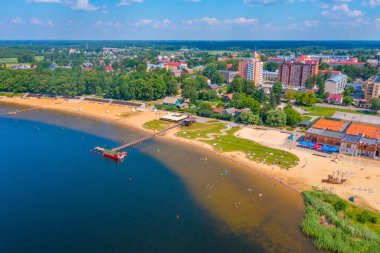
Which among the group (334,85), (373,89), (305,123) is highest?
(373,89)

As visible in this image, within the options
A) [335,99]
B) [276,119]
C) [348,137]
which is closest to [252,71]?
[335,99]

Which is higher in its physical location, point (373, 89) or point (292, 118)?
point (373, 89)

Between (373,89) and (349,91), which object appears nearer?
(373,89)

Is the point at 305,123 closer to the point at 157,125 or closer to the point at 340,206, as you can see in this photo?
the point at 340,206

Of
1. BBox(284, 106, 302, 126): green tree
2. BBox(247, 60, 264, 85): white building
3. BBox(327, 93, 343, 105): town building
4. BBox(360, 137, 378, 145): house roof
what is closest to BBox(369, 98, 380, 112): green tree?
BBox(327, 93, 343, 105): town building

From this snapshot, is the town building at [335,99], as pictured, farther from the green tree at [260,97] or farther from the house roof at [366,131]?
the house roof at [366,131]

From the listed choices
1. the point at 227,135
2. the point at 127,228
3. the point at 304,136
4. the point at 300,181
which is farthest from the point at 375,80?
the point at 127,228

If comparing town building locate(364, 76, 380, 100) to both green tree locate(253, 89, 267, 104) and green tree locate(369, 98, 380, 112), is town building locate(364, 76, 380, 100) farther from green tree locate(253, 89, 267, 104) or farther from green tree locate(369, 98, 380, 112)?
green tree locate(253, 89, 267, 104)
